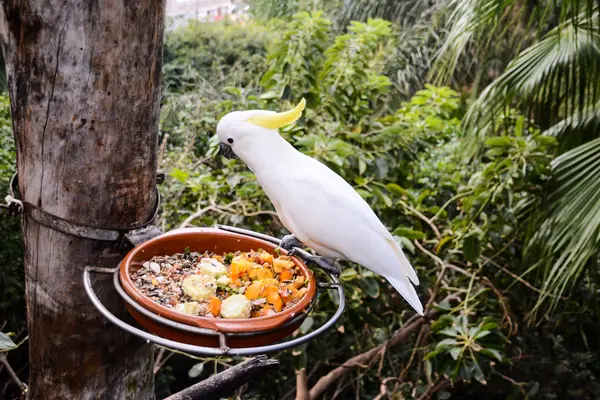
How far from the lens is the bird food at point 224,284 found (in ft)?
2.29

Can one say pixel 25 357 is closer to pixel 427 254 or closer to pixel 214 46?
pixel 427 254

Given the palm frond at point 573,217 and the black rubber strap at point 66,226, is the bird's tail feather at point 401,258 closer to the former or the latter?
the black rubber strap at point 66,226

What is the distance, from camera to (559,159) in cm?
154

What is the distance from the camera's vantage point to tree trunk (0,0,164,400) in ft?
2.13

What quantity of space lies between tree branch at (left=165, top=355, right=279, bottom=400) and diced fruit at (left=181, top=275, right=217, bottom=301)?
10.5 inches

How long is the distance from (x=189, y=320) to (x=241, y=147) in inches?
11.4

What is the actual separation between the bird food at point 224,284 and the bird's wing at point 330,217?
0.07m

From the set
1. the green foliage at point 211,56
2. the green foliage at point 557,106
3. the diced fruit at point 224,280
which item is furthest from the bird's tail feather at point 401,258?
the green foliage at point 211,56

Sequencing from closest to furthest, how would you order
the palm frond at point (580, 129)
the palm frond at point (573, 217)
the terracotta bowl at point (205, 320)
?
the terracotta bowl at point (205, 320) < the palm frond at point (573, 217) < the palm frond at point (580, 129)

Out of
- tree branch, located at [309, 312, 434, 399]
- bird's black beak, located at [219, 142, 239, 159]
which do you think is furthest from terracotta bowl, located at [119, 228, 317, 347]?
tree branch, located at [309, 312, 434, 399]

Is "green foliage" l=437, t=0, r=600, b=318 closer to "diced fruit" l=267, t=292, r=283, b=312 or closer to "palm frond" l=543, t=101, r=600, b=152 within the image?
"palm frond" l=543, t=101, r=600, b=152

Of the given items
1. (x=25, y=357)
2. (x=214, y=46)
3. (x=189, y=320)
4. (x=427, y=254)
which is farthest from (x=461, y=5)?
(x=214, y=46)

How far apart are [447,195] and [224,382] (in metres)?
1.33

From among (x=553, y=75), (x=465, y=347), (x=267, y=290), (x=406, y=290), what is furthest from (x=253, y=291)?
(x=553, y=75)
